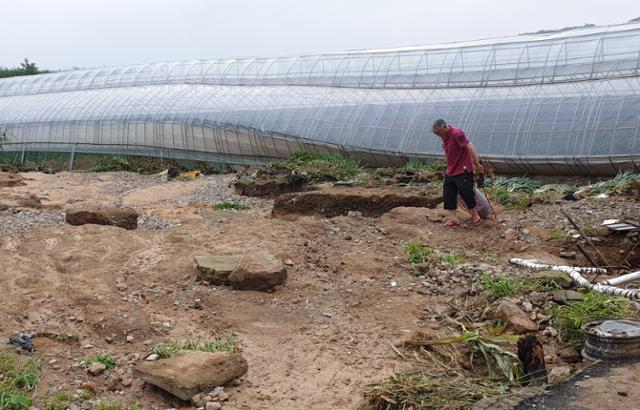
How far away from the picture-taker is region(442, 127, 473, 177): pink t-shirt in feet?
26.1

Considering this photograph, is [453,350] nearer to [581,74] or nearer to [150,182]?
[581,74]

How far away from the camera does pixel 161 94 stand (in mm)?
21219

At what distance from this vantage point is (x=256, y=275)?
19.6 ft

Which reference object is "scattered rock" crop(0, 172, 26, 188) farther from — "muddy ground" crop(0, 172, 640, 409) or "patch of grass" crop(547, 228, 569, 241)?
"patch of grass" crop(547, 228, 569, 241)

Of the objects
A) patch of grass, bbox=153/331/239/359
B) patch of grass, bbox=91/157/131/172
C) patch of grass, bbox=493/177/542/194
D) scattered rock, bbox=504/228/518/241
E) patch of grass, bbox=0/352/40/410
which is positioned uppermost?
patch of grass, bbox=0/352/40/410

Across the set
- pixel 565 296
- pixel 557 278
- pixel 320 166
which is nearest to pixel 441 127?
pixel 557 278

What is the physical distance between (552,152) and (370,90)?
220 inches

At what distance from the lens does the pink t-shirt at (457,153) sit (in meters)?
7.95

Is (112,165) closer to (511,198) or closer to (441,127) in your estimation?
(511,198)

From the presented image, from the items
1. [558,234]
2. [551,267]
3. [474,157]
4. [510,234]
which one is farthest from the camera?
[474,157]

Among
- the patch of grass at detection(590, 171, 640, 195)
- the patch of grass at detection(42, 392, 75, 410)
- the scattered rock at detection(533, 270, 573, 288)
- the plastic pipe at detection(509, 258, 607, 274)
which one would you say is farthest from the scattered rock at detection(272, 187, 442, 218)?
the patch of grass at detection(42, 392, 75, 410)

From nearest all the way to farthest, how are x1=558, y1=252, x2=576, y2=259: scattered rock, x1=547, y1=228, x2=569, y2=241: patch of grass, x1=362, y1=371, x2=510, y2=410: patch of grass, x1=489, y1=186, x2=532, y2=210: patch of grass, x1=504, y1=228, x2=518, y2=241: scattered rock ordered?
x1=362, y1=371, x2=510, y2=410: patch of grass → x1=558, y1=252, x2=576, y2=259: scattered rock → x1=547, y1=228, x2=569, y2=241: patch of grass → x1=504, y1=228, x2=518, y2=241: scattered rock → x1=489, y1=186, x2=532, y2=210: patch of grass

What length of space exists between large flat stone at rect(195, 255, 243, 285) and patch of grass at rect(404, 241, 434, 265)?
1627 mm

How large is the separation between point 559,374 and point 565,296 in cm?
116
